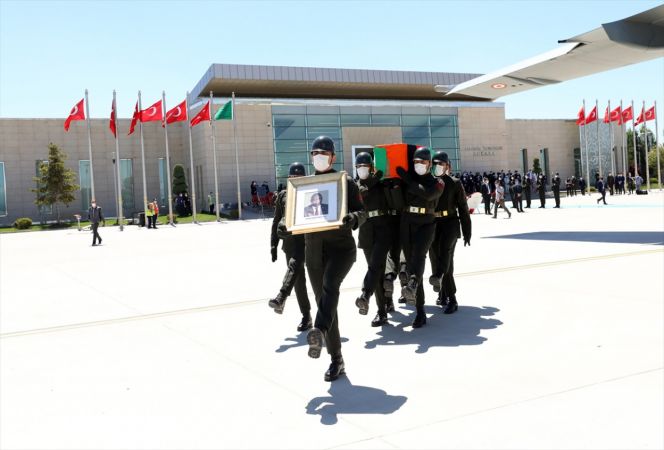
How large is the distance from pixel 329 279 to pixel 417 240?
199 cm

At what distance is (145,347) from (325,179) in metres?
2.86

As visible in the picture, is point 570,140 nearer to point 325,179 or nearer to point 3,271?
point 3,271

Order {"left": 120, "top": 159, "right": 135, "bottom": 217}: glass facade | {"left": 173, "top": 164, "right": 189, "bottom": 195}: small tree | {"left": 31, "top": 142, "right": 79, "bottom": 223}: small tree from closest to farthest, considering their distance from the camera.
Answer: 1. {"left": 31, "top": 142, "right": 79, "bottom": 223}: small tree
2. {"left": 173, "top": 164, "right": 189, "bottom": 195}: small tree
3. {"left": 120, "top": 159, "right": 135, "bottom": 217}: glass facade

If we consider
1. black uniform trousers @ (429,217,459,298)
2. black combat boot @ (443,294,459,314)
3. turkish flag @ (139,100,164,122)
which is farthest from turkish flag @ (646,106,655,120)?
black combat boot @ (443,294,459,314)

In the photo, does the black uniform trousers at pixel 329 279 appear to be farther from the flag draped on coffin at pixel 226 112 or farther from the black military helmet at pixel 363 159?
the flag draped on coffin at pixel 226 112

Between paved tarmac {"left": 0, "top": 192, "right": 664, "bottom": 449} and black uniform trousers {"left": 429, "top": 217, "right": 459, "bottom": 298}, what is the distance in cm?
44

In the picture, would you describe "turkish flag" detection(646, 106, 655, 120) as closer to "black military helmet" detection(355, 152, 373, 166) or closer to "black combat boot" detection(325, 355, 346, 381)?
"black military helmet" detection(355, 152, 373, 166)

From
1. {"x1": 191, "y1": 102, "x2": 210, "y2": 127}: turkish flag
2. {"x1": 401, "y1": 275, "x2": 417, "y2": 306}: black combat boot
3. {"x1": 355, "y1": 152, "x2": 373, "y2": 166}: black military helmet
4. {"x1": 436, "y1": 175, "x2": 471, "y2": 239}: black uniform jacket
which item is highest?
{"x1": 191, "y1": 102, "x2": 210, "y2": 127}: turkish flag

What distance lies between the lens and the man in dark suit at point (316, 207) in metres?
4.99

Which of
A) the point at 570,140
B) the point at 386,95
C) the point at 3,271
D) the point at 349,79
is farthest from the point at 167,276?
the point at 570,140

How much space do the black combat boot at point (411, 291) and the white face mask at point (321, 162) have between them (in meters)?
1.80

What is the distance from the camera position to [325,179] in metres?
5.04

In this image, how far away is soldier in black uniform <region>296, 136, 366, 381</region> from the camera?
16.5ft

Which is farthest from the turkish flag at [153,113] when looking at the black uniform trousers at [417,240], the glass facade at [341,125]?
the black uniform trousers at [417,240]
